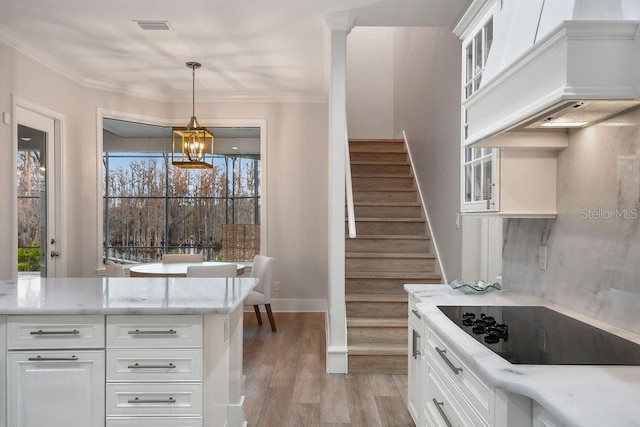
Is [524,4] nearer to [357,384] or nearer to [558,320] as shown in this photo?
[558,320]

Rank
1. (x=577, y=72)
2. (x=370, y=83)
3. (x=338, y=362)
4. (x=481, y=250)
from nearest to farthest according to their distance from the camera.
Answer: (x=577, y=72), (x=481, y=250), (x=338, y=362), (x=370, y=83)

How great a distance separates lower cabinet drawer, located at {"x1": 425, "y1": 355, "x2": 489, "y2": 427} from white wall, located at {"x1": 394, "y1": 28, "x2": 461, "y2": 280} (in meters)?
1.76

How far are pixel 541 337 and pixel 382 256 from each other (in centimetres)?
287

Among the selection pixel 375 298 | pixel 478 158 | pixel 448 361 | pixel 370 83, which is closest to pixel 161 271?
pixel 375 298

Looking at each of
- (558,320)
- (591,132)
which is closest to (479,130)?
(591,132)

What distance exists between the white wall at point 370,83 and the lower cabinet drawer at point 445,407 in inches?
210

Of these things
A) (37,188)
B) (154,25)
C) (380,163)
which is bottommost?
(37,188)

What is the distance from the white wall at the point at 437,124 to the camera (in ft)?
12.8

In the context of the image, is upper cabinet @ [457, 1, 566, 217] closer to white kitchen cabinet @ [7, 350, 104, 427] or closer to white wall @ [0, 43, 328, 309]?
white kitchen cabinet @ [7, 350, 104, 427]

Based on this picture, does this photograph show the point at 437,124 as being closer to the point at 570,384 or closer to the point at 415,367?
the point at 415,367

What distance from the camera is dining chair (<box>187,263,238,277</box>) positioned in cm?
416

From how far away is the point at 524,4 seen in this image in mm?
1711

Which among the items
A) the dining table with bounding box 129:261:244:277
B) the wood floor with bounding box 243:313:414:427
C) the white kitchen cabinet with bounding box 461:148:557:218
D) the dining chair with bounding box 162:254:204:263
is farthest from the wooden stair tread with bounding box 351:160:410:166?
the white kitchen cabinet with bounding box 461:148:557:218

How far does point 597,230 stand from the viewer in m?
1.87
